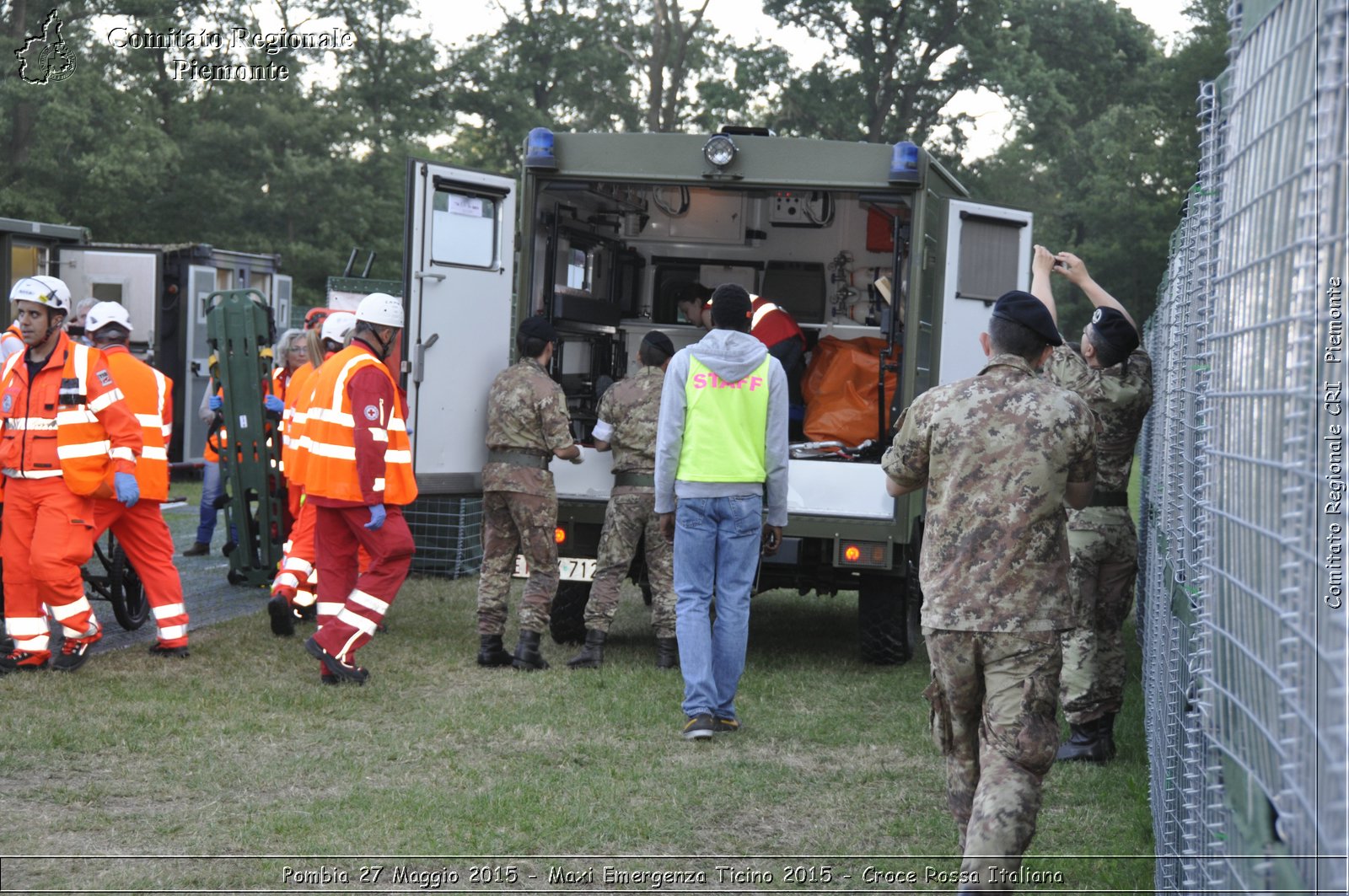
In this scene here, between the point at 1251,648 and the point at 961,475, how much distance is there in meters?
1.81

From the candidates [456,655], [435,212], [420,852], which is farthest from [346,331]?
[420,852]

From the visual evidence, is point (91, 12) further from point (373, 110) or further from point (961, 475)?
point (961, 475)

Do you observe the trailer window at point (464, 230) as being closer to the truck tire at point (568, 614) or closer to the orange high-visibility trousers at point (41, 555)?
the truck tire at point (568, 614)

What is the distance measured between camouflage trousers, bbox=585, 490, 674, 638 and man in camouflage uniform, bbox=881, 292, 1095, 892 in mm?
3958

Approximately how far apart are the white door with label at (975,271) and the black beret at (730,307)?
2.02m

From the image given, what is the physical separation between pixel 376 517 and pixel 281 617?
1.56m

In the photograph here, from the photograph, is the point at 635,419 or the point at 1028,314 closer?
the point at 1028,314

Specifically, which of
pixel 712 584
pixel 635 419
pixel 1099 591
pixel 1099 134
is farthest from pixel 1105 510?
pixel 1099 134

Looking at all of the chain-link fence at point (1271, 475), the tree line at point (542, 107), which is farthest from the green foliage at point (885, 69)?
the chain-link fence at point (1271, 475)

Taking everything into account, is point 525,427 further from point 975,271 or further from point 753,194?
point 975,271

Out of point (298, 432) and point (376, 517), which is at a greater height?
point (298, 432)

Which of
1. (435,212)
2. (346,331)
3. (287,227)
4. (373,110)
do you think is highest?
(373,110)

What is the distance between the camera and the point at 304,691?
7070 millimetres

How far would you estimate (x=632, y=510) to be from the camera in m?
8.05
